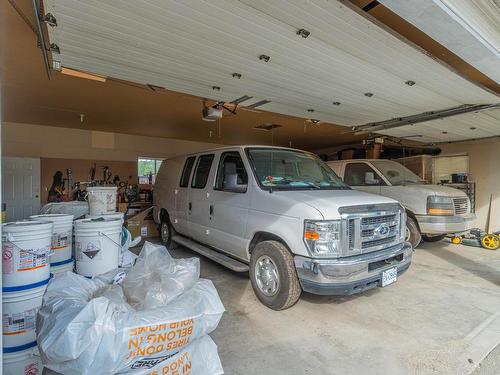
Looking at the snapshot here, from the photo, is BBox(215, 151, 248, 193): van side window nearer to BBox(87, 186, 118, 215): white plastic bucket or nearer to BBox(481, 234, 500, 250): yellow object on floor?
BBox(87, 186, 118, 215): white plastic bucket

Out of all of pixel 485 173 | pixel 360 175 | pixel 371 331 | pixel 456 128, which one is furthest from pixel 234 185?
pixel 485 173

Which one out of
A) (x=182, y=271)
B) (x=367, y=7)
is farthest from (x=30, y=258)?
(x=367, y=7)

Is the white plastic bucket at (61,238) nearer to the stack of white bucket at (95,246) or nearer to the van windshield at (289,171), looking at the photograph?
the stack of white bucket at (95,246)

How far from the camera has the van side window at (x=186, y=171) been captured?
537 cm

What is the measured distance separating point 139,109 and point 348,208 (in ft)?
18.3

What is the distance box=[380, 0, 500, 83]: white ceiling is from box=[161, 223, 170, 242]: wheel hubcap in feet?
17.7

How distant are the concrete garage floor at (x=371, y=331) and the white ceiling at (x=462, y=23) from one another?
284 centimetres

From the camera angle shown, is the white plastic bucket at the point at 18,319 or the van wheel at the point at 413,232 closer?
the white plastic bucket at the point at 18,319

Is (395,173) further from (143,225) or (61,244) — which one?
(61,244)

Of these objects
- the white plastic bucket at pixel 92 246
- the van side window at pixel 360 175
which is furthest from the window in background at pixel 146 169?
the white plastic bucket at pixel 92 246

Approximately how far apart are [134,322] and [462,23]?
130 inches

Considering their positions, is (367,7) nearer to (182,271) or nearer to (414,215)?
(182,271)

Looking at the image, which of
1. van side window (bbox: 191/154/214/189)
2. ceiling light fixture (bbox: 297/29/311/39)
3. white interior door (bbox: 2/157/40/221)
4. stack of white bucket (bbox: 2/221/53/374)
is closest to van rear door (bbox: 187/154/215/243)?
van side window (bbox: 191/154/214/189)

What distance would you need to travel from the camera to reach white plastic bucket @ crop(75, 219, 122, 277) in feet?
8.77
